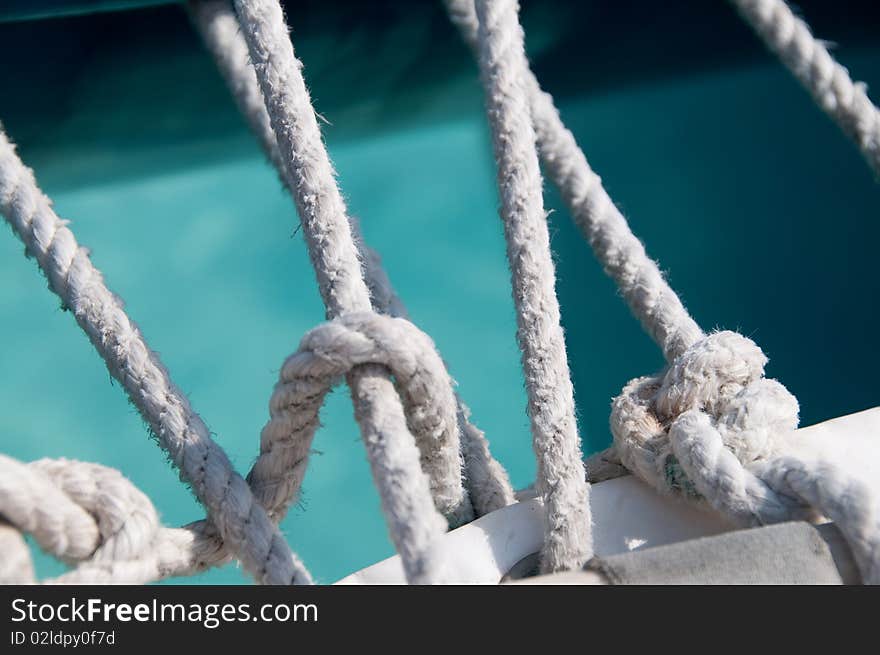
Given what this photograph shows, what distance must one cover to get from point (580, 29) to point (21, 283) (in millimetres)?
954

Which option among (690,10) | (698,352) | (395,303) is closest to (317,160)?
(395,303)

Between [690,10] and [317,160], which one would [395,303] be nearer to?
[317,160]

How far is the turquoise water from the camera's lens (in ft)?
4.04

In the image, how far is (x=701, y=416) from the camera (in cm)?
70

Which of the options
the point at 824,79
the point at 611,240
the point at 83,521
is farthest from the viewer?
the point at 824,79

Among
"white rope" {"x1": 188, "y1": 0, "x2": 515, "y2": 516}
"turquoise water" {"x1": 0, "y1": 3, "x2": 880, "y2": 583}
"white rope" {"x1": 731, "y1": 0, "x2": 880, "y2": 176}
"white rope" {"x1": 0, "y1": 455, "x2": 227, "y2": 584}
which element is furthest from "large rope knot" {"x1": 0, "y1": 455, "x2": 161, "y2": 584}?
"white rope" {"x1": 731, "y1": 0, "x2": 880, "y2": 176}

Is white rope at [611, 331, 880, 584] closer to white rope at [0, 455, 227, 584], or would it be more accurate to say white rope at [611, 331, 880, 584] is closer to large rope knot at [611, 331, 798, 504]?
large rope knot at [611, 331, 798, 504]

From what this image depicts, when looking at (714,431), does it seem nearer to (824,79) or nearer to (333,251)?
(333,251)

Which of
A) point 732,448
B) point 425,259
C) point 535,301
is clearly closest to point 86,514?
point 535,301

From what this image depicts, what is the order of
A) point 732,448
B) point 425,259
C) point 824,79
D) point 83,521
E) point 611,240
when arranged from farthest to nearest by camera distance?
point 425,259, point 824,79, point 611,240, point 732,448, point 83,521

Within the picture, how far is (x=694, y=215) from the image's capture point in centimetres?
133

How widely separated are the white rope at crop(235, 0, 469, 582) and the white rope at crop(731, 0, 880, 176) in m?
0.64

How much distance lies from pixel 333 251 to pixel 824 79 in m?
0.68

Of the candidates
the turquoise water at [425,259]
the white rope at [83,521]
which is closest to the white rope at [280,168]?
the turquoise water at [425,259]
